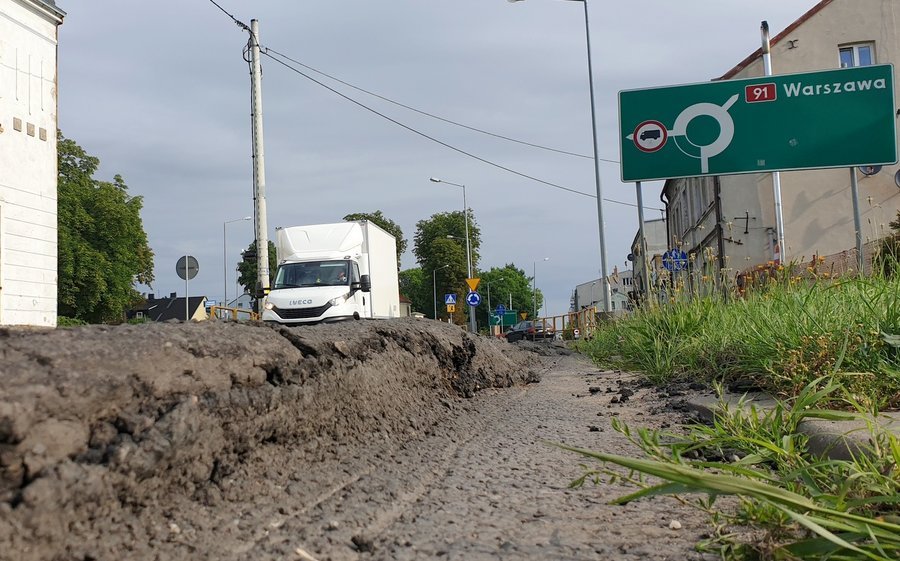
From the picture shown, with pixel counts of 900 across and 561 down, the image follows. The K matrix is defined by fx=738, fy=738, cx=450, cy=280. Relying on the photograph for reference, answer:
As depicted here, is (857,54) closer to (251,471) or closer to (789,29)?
(789,29)

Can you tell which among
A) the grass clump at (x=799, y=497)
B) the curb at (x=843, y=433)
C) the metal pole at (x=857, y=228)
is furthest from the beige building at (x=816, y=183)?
the grass clump at (x=799, y=497)

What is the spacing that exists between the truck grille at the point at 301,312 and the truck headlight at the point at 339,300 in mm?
121

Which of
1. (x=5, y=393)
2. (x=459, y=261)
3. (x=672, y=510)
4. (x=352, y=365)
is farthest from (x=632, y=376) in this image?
(x=459, y=261)

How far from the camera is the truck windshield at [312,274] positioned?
1894 centimetres

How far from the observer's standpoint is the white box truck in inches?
717

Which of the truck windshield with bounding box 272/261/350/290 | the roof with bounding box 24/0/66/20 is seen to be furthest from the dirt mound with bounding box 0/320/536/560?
the truck windshield with bounding box 272/261/350/290

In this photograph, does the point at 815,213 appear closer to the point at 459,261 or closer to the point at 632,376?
the point at 632,376

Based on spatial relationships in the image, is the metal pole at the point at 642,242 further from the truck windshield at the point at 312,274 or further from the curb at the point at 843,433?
the truck windshield at the point at 312,274

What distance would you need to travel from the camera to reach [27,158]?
37.1 ft

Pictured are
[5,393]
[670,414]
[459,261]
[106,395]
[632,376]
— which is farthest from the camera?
[459,261]

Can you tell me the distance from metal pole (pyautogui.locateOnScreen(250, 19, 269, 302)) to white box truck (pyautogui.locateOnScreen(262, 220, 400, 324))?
1.48 metres

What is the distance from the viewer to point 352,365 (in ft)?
14.9

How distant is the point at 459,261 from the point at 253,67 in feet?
187

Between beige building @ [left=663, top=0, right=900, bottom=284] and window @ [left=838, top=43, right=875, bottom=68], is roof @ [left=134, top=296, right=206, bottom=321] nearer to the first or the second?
beige building @ [left=663, top=0, right=900, bottom=284]
